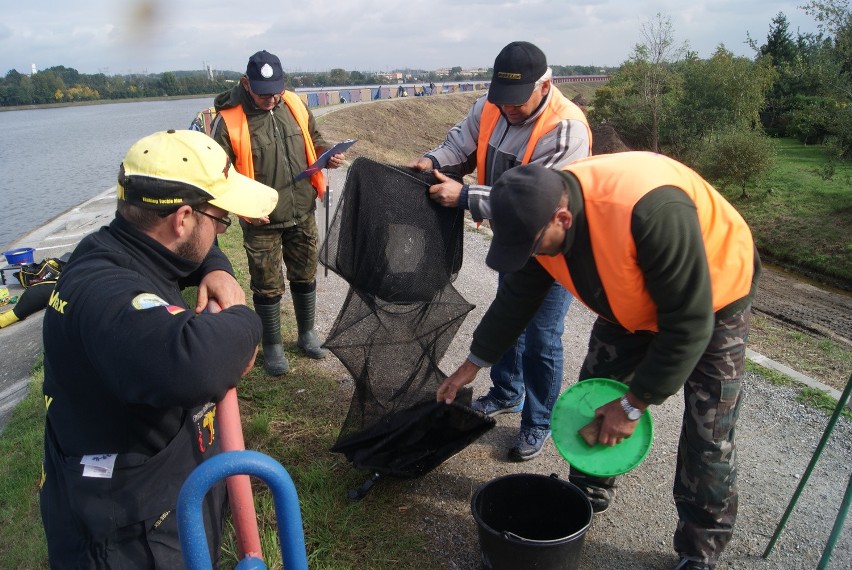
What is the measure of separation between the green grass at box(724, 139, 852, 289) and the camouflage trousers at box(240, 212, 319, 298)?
13.5 meters

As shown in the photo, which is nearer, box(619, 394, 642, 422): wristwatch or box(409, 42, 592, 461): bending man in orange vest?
box(619, 394, 642, 422): wristwatch

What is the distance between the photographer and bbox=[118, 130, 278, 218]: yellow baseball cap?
173cm

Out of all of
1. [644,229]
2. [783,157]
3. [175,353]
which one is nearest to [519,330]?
[644,229]

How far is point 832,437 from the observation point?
3734mm

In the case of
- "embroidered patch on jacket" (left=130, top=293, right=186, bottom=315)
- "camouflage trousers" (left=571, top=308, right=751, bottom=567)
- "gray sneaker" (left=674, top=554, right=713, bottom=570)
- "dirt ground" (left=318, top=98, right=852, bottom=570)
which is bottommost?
"dirt ground" (left=318, top=98, right=852, bottom=570)

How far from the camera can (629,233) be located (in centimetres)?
199

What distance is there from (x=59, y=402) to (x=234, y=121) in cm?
284

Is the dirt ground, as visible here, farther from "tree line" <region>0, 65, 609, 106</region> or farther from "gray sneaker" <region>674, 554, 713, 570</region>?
"tree line" <region>0, 65, 609, 106</region>

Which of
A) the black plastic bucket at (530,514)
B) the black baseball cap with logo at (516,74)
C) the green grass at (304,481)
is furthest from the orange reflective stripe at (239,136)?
the black plastic bucket at (530,514)

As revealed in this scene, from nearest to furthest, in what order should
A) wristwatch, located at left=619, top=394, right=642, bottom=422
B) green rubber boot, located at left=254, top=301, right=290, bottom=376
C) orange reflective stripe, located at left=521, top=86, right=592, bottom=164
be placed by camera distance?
wristwatch, located at left=619, top=394, right=642, bottom=422, orange reflective stripe, located at left=521, top=86, right=592, bottom=164, green rubber boot, located at left=254, top=301, right=290, bottom=376

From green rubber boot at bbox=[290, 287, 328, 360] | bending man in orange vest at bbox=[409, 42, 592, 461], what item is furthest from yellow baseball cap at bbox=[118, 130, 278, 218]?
green rubber boot at bbox=[290, 287, 328, 360]

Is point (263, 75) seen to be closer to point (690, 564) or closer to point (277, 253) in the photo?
point (277, 253)

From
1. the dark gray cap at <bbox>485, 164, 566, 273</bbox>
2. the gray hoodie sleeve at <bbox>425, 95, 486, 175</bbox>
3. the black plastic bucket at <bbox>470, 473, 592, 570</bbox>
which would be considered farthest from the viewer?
the gray hoodie sleeve at <bbox>425, 95, 486, 175</bbox>

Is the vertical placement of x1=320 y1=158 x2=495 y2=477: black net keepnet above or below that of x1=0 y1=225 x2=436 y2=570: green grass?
above
